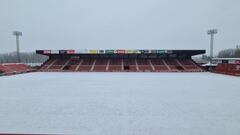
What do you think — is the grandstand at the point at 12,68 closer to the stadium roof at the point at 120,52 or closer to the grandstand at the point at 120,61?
the grandstand at the point at 120,61

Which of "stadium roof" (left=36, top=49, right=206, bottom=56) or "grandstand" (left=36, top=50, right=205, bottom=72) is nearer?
"grandstand" (left=36, top=50, right=205, bottom=72)

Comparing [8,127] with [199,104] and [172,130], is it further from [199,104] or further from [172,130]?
[199,104]

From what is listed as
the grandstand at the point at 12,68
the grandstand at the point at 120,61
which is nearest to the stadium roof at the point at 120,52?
the grandstand at the point at 120,61

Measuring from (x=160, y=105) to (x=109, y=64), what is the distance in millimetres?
25038

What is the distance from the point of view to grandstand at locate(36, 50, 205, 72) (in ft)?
96.8

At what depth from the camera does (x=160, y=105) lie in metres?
6.86

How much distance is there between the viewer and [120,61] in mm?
32781

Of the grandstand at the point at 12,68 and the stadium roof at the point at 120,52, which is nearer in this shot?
the grandstand at the point at 12,68

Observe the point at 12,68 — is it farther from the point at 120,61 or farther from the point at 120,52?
the point at 120,61

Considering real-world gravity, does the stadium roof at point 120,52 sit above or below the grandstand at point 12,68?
above

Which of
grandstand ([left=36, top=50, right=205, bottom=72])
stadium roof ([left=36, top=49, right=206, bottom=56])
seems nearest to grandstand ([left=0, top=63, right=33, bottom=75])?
grandstand ([left=36, top=50, right=205, bottom=72])

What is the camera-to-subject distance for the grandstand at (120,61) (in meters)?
29.5

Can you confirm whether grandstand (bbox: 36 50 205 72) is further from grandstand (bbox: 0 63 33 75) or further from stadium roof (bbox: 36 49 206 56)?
grandstand (bbox: 0 63 33 75)

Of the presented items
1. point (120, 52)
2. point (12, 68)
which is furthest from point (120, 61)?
point (12, 68)
